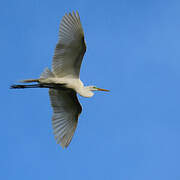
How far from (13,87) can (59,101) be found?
1.34 meters

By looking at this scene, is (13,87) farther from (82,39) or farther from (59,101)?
(82,39)

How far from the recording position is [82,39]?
8.64m

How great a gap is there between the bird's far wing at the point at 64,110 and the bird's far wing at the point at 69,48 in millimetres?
635

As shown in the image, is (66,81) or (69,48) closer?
(69,48)

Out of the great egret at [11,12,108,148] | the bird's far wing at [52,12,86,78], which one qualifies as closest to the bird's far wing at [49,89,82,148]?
the great egret at [11,12,108,148]

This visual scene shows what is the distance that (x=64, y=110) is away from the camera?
32.1 ft

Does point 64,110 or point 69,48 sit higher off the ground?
point 69,48

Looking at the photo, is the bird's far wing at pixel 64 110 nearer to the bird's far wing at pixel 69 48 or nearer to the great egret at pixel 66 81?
the great egret at pixel 66 81

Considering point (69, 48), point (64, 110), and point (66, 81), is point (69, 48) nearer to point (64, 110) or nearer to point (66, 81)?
point (66, 81)

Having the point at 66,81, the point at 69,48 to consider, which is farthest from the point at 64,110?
the point at 69,48

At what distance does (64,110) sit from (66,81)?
3.20ft

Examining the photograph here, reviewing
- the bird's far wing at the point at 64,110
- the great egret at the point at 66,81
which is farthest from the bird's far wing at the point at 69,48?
the bird's far wing at the point at 64,110

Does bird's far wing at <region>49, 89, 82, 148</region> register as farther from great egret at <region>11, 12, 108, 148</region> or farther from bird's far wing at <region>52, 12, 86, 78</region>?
bird's far wing at <region>52, 12, 86, 78</region>

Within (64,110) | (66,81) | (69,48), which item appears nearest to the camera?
(69,48)
